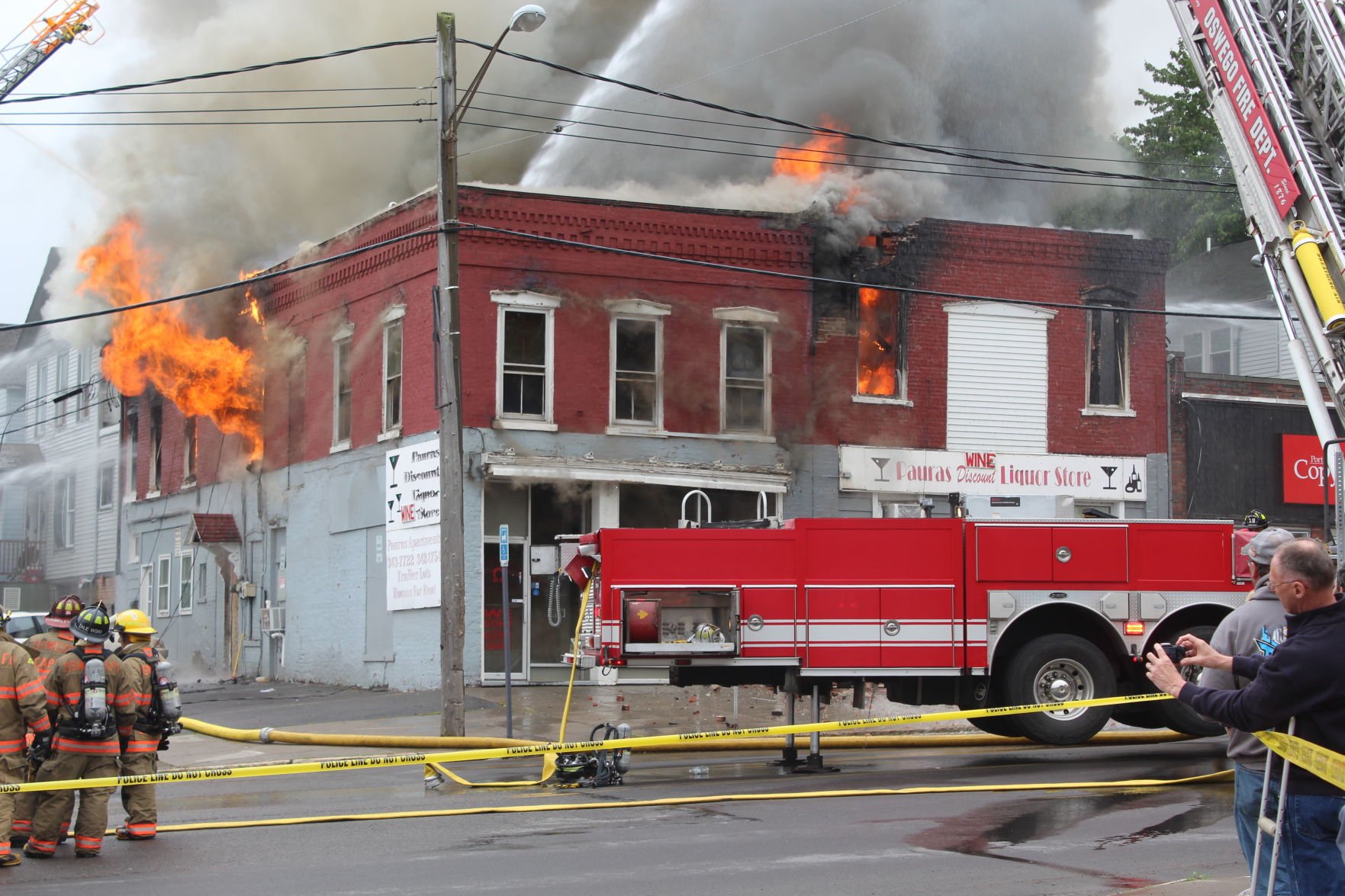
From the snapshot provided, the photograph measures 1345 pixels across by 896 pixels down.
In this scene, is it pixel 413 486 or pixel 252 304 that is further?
pixel 252 304

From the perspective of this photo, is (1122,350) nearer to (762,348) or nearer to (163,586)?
(762,348)

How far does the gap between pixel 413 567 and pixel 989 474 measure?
29.5 feet

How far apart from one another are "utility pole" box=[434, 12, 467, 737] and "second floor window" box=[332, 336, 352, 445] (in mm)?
8581

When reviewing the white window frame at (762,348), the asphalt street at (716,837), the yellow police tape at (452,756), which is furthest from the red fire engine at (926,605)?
the white window frame at (762,348)

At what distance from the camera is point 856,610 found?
1228cm

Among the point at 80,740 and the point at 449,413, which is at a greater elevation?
the point at 449,413

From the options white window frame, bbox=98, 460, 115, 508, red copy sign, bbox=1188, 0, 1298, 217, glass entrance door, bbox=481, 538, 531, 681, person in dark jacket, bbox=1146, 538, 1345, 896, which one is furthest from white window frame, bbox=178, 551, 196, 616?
person in dark jacket, bbox=1146, 538, 1345, 896

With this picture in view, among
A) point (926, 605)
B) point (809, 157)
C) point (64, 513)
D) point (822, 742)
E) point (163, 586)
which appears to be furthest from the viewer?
point (64, 513)

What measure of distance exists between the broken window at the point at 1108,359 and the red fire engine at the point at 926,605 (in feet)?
36.0

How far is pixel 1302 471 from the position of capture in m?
24.4

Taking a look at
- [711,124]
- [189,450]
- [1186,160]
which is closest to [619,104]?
[711,124]

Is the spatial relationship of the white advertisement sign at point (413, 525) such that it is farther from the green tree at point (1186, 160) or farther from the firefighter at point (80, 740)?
the green tree at point (1186, 160)

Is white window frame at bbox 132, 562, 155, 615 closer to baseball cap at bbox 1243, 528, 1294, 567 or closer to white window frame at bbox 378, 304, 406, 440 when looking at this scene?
white window frame at bbox 378, 304, 406, 440

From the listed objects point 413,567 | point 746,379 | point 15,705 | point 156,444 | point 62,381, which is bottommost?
point 15,705
